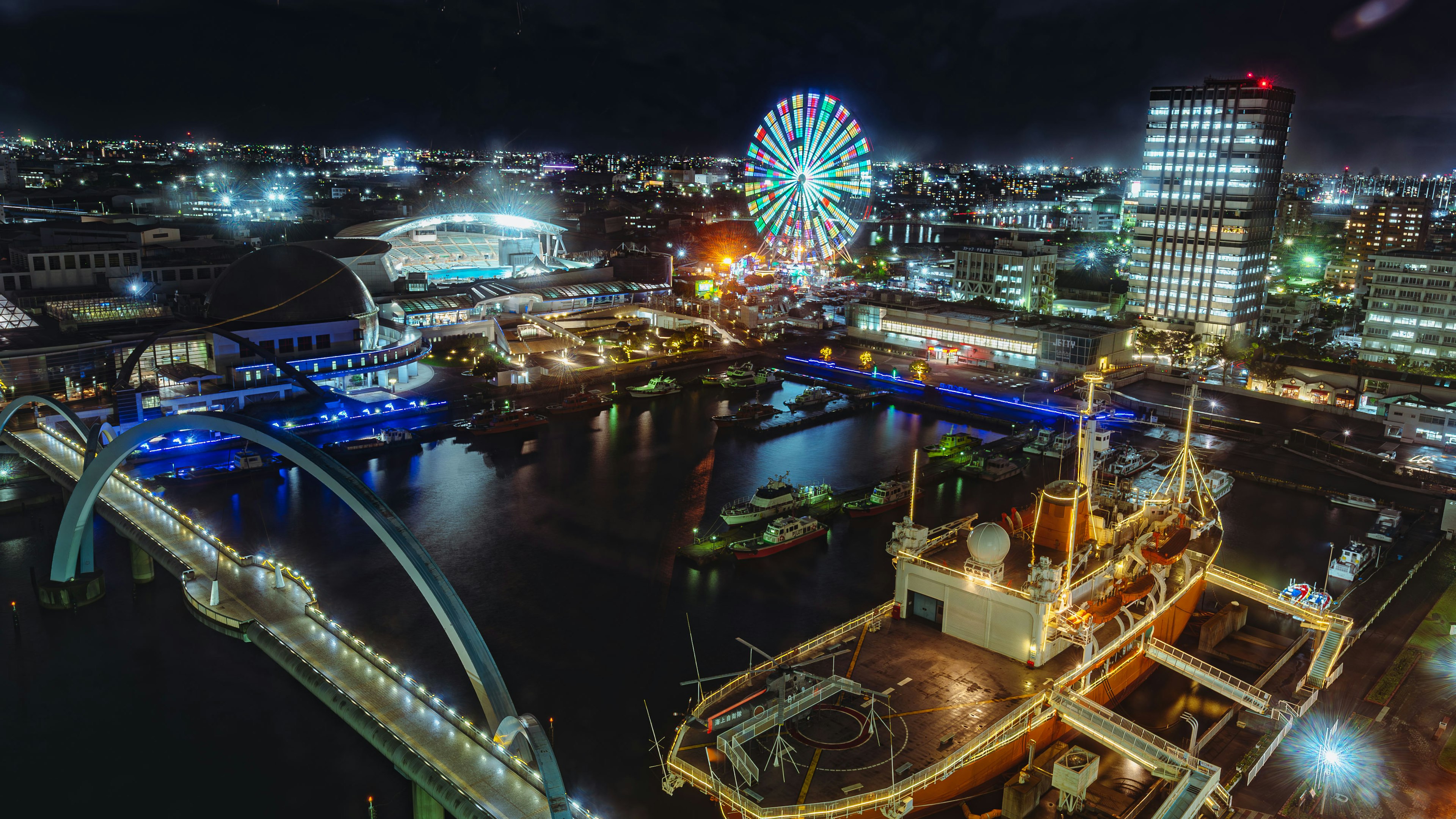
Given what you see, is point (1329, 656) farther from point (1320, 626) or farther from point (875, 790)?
point (875, 790)

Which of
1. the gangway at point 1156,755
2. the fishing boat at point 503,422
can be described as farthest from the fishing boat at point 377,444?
the gangway at point 1156,755

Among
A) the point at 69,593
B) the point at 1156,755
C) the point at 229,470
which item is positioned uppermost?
the point at 1156,755

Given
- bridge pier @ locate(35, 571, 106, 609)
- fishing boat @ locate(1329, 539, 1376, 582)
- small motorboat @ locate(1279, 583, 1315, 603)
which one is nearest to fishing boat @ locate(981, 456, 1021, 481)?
fishing boat @ locate(1329, 539, 1376, 582)

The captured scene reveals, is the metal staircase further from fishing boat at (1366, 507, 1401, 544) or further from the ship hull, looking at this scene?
fishing boat at (1366, 507, 1401, 544)

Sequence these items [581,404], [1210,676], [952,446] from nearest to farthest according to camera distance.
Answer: [1210,676] < [952,446] < [581,404]

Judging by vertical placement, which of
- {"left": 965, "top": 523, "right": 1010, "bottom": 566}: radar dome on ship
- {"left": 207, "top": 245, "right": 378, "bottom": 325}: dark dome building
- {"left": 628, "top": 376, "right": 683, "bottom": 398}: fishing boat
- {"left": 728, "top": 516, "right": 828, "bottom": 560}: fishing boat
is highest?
{"left": 207, "top": 245, "right": 378, "bottom": 325}: dark dome building

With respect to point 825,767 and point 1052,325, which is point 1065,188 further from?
point 825,767

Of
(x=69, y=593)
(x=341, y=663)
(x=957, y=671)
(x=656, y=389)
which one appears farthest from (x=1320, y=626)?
(x=656, y=389)
